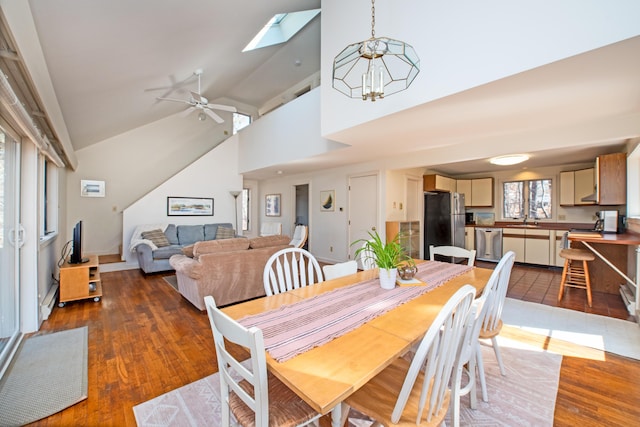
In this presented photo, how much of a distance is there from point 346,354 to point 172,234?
6.13 m

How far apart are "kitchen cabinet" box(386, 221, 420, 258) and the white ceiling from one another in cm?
131

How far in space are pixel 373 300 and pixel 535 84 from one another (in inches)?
82.0

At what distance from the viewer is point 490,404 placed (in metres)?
1.67

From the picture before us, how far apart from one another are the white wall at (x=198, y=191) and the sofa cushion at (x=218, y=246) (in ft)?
11.6

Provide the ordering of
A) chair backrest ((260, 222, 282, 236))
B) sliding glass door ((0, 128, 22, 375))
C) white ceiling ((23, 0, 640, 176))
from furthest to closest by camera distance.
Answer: chair backrest ((260, 222, 282, 236)) → sliding glass door ((0, 128, 22, 375)) → white ceiling ((23, 0, 640, 176))

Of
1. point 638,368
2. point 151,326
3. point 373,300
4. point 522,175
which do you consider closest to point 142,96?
point 151,326

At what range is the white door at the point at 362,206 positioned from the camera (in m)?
5.26

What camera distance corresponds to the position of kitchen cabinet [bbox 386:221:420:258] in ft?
16.5

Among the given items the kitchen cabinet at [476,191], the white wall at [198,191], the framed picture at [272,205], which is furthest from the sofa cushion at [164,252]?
the kitchen cabinet at [476,191]

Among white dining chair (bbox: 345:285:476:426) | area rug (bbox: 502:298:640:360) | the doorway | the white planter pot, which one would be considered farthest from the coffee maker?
the doorway

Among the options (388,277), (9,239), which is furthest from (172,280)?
(388,277)

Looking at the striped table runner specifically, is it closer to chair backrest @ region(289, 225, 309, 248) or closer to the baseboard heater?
the baseboard heater

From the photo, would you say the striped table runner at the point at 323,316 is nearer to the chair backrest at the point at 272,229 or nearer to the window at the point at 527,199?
the chair backrest at the point at 272,229

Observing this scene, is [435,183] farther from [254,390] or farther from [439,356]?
[254,390]
